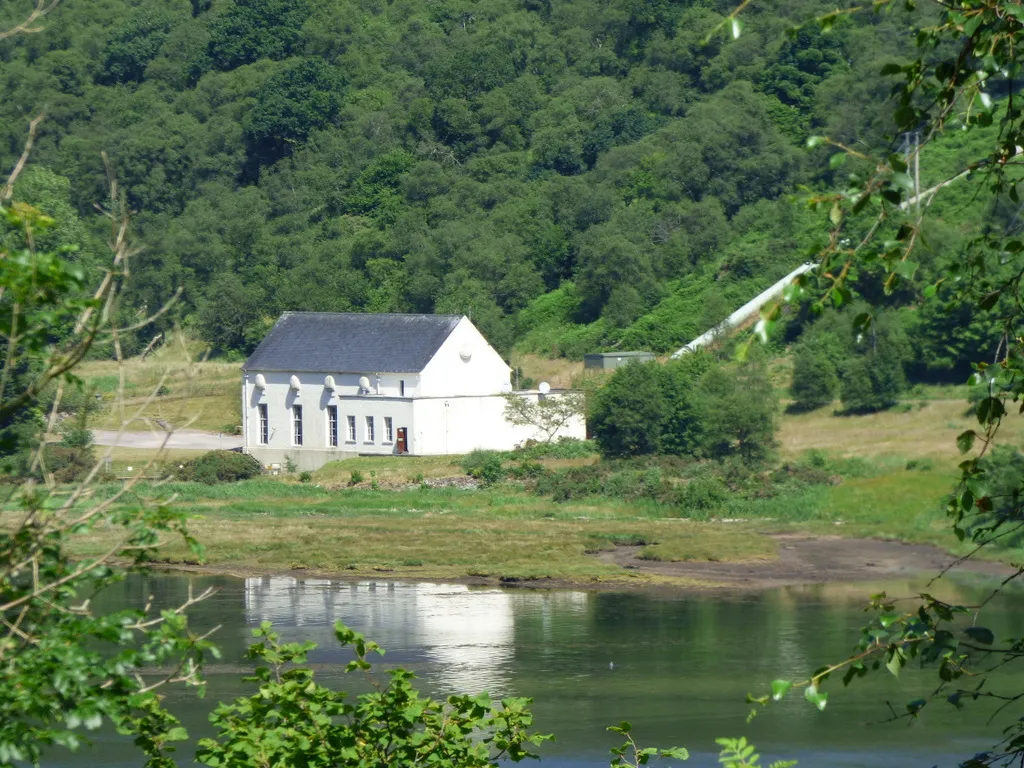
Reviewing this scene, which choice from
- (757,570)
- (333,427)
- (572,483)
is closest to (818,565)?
(757,570)

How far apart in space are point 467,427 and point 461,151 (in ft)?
124

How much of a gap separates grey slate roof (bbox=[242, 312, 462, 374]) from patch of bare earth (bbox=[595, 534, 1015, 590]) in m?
14.2

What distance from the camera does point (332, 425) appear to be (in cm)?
5072

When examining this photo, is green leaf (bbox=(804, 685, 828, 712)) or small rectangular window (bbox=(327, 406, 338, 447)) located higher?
small rectangular window (bbox=(327, 406, 338, 447))

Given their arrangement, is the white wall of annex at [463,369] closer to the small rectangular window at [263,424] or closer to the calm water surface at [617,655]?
the small rectangular window at [263,424]

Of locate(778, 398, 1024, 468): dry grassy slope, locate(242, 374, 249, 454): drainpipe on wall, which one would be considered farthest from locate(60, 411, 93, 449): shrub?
locate(242, 374, 249, 454): drainpipe on wall

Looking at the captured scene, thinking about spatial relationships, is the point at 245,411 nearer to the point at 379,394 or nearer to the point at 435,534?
the point at 379,394

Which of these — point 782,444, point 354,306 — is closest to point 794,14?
Result: point 354,306

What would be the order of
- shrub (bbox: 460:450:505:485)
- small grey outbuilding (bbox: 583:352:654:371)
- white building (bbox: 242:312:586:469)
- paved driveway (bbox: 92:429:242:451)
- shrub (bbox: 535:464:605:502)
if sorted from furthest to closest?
small grey outbuilding (bbox: 583:352:654:371) → paved driveway (bbox: 92:429:242:451) → white building (bbox: 242:312:586:469) → shrub (bbox: 460:450:505:485) → shrub (bbox: 535:464:605:502)

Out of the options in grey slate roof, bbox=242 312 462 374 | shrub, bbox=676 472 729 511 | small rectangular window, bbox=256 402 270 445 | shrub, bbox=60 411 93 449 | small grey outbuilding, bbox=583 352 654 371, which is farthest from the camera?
small grey outbuilding, bbox=583 352 654 371

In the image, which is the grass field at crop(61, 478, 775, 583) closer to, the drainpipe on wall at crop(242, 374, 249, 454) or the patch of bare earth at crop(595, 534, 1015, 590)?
the patch of bare earth at crop(595, 534, 1015, 590)

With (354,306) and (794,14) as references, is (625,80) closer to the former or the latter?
(794,14)

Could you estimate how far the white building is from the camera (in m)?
49.1

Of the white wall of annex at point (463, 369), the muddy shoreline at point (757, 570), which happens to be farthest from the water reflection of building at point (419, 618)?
the white wall of annex at point (463, 369)
